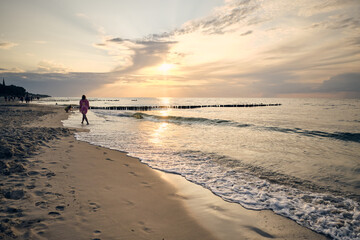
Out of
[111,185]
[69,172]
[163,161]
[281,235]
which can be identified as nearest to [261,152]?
[163,161]

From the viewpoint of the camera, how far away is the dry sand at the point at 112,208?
3.12m

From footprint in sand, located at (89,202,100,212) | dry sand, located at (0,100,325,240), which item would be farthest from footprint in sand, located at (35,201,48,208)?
footprint in sand, located at (89,202,100,212)

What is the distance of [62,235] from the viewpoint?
9.53 feet

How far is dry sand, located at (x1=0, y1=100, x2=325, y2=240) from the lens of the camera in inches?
123

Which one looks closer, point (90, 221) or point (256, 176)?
point (90, 221)

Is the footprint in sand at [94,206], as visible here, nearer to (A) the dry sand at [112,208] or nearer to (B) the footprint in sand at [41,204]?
(A) the dry sand at [112,208]

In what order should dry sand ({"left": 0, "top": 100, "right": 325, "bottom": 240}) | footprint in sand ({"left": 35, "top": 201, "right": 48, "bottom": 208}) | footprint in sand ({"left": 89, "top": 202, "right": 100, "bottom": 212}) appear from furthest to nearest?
footprint in sand ({"left": 89, "top": 202, "right": 100, "bottom": 212}), footprint in sand ({"left": 35, "top": 201, "right": 48, "bottom": 208}), dry sand ({"left": 0, "top": 100, "right": 325, "bottom": 240})

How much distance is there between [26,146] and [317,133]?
20.8m

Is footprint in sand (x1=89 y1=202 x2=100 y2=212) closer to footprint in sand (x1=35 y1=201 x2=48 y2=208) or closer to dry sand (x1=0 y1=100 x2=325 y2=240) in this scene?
dry sand (x1=0 y1=100 x2=325 y2=240)

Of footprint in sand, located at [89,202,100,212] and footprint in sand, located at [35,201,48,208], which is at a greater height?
footprint in sand, located at [35,201,48,208]

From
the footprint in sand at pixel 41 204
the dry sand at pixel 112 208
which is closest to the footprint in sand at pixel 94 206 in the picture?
the dry sand at pixel 112 208

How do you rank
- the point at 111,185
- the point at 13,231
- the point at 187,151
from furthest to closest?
the point at 187,151 → the point at 111,185 → the point at 13,231

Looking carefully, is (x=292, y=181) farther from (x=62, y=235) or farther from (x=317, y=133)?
(x=317, y=133)

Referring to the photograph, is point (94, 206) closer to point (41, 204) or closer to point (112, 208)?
point (112, 208)
